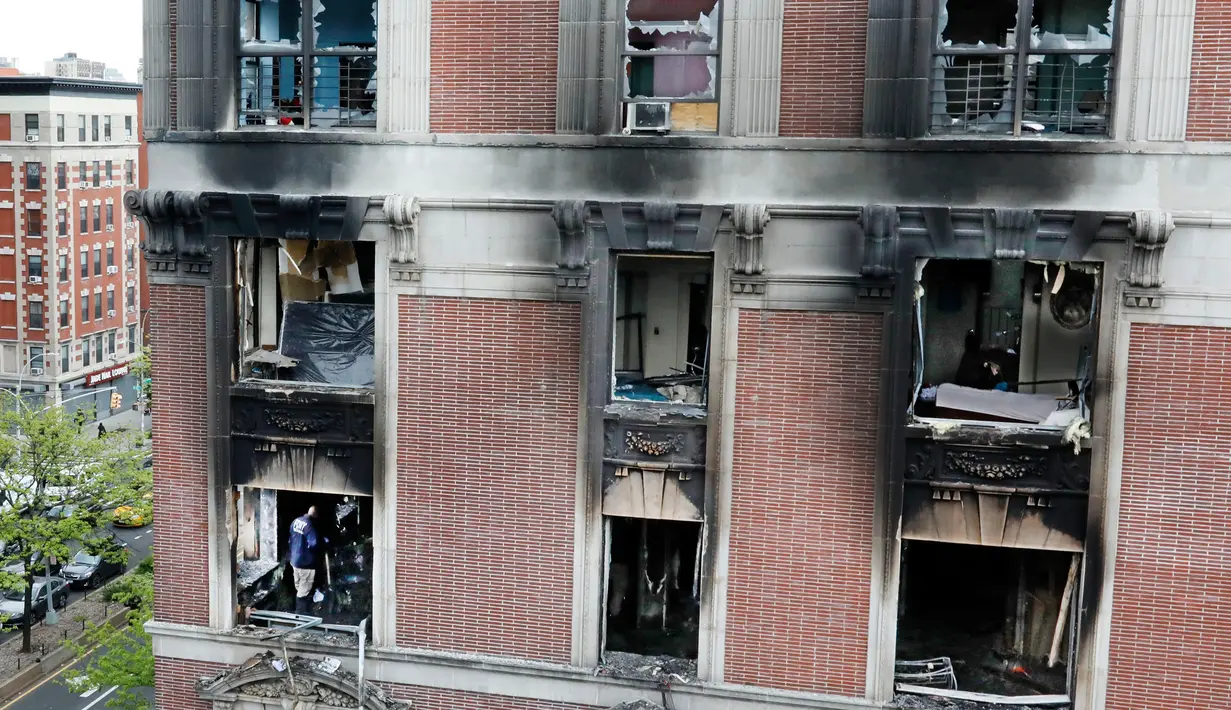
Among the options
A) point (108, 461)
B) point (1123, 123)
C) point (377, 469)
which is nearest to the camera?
point (1123, 123)

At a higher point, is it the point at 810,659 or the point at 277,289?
the point at 277,289

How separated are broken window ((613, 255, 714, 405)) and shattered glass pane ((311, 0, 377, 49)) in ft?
18.3

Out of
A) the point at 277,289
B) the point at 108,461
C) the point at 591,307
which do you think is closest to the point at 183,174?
the point at 277,289

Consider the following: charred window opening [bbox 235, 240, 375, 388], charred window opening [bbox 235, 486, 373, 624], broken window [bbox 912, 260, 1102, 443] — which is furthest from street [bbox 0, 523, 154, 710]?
broken window [bbox 912, 260, 1102, 443]

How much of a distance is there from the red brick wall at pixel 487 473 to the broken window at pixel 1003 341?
17.9 feet

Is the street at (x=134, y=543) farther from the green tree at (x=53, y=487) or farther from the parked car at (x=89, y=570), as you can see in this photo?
the green tree at (x=53, y=487)

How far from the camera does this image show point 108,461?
1980 inches

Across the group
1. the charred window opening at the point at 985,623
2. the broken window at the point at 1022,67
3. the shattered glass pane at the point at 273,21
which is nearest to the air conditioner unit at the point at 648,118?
the broken window at the point at 1022,67

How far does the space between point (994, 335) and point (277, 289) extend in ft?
38.5

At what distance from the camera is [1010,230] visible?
17.0 meters

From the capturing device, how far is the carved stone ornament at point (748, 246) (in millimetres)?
17594

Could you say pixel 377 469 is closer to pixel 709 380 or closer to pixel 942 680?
pixel 709 380

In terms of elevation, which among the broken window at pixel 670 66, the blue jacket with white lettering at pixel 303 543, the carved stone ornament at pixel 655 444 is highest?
the broken window at pixel 670 66

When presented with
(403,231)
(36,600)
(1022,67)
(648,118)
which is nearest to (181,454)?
(403,231)
